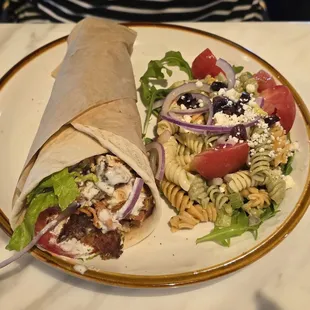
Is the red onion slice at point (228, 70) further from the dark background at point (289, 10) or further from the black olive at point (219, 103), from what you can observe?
the dark background at point (289, 10)

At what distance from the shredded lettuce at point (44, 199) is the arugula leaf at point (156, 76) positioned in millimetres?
476

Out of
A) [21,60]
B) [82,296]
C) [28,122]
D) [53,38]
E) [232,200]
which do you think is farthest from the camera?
[53,38]

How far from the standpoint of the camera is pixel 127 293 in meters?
1.40

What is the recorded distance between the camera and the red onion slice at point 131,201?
56.5 inches

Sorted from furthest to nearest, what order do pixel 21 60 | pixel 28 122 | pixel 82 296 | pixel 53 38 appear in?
pixel 53 38
pixel 21 60
pixel 28 122
pixel 82 296

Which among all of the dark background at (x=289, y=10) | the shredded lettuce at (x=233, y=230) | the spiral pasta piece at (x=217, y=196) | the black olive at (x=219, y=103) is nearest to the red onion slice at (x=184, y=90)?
the black olive at (x=219, y=103)

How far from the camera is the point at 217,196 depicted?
156 cm

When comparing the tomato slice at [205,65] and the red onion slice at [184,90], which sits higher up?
the tomato slice at [205,65]

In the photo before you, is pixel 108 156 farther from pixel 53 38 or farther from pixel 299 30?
pixel 299 30

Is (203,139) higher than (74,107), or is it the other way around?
(74,107)

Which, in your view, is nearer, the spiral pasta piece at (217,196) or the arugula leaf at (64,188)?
the arugula leaf at (64,188)

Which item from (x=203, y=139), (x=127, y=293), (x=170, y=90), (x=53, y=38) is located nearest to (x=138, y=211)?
(x=127, y=293)

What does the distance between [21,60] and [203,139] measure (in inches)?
26.8

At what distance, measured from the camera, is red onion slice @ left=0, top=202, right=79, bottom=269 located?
4.35 feet
